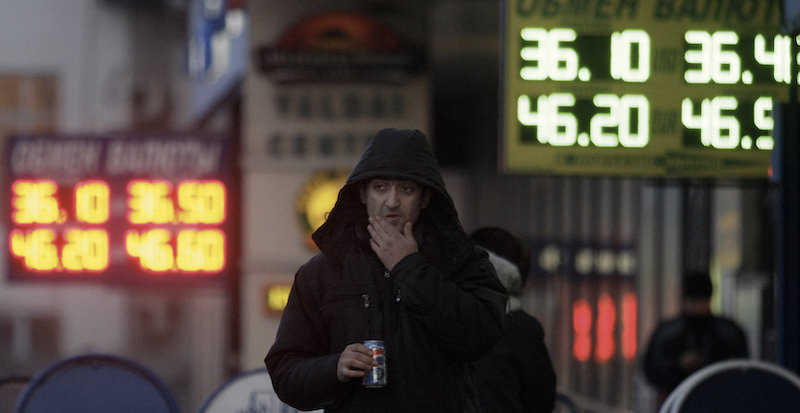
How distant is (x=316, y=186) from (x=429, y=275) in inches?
337

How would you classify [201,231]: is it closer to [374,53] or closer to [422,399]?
[374,53]

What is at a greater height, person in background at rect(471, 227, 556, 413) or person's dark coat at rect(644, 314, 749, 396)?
person in background at rect(471, 227, 556, 413)

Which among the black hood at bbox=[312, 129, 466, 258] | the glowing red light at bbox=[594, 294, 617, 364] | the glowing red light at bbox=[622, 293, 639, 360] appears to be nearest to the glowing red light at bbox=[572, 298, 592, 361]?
the glowing red light at bbox=[594, 294, 617, 364]

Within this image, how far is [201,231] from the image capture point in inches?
439

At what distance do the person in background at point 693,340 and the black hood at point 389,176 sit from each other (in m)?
5.03

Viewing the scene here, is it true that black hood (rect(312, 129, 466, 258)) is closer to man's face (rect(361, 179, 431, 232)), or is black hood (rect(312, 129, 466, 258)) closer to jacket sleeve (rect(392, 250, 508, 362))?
man's face (rect(361, 179, 431, 232))

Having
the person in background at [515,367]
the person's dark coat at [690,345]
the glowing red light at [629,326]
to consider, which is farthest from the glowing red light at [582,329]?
the person in background at [515,367]

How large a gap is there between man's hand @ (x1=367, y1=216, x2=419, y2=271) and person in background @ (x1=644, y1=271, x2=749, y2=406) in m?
5.20

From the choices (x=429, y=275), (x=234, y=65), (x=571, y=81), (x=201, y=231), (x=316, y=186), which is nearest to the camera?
(x=429, y=275)

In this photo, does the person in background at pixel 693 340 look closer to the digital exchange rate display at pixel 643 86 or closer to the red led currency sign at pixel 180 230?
the digital exchange rate display at pixel 643 86

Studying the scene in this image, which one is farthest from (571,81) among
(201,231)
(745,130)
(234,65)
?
(234,65)

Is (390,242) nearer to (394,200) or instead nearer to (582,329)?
(394,200)

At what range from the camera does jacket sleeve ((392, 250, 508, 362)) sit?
3664mm

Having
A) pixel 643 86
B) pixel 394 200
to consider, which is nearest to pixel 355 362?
pixel 394 200
